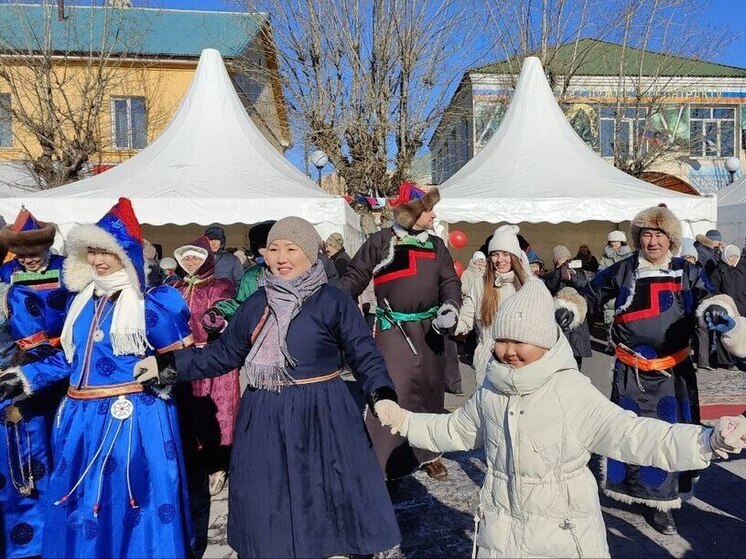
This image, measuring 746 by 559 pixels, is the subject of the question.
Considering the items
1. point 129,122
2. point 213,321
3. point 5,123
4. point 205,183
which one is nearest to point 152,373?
point 213,321

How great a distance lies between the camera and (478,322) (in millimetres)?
4469

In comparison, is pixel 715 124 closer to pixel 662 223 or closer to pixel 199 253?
pixel 662 223

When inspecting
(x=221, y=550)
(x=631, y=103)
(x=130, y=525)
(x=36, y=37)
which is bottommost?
(x=221, y=550)

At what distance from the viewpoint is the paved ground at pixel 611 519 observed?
361 cm

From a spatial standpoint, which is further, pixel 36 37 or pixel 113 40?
pixel 113 40

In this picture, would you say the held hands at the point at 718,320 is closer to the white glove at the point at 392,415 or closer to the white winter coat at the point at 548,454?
the white winter coat at the point at 548,454

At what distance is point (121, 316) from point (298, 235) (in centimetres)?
94

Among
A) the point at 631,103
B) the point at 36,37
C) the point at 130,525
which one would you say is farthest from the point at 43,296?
the point at 631,103

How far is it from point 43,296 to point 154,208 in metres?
5.96

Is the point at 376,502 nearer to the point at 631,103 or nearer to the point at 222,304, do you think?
the point at 222,304

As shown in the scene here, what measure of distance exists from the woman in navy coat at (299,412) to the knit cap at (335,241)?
5983mm

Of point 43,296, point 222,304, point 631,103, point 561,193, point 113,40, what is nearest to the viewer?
point 43,296

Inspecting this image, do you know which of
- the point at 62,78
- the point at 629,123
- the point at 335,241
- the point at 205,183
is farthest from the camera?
the point at 629,123

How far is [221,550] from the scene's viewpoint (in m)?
3.75
